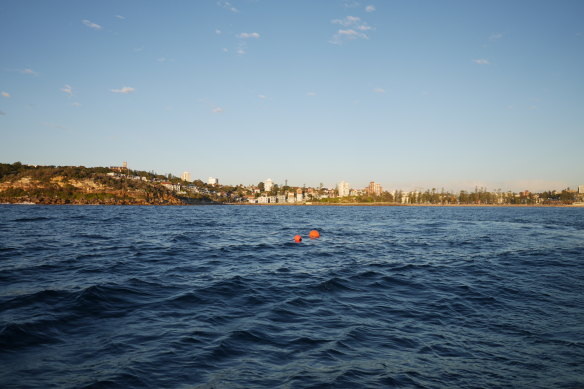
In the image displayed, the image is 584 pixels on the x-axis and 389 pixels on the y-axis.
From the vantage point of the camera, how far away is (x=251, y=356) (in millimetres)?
8969

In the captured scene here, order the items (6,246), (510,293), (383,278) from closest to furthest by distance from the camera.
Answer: (510,293)
(383,278)
(6,246)

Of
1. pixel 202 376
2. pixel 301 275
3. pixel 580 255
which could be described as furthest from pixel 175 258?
pixel 580 255

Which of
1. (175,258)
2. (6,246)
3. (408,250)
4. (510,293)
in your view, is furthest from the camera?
(408,250)

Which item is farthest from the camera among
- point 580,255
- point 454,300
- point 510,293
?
point 580,255

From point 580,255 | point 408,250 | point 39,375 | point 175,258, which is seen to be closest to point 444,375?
point 39,375

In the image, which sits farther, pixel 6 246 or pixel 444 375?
pixel 6 246

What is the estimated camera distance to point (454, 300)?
15.2 meters

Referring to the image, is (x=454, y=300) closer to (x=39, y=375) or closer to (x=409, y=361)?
(x=409, y=361)

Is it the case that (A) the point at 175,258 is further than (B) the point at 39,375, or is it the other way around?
(A) the point at 175,258

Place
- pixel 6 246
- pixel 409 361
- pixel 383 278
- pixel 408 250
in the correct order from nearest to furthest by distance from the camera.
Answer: pixel 409 361 < pixel 383 278 < pixel 6 246 < pixel 408 250

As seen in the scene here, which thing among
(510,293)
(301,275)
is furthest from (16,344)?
(510,293)

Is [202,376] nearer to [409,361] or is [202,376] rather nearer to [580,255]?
[409,361]

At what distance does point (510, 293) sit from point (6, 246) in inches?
1432

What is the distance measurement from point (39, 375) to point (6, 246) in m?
26.9
